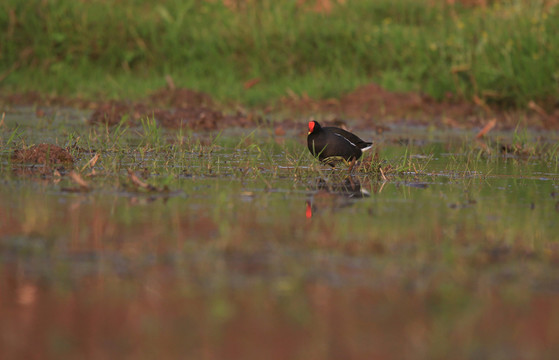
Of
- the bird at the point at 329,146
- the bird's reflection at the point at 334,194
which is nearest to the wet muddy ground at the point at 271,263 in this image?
the bird's reflection at the point at 334,194

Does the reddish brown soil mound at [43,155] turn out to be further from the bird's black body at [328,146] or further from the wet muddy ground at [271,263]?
the bird's black body at [328,146]

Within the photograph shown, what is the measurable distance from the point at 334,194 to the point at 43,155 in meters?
2.82

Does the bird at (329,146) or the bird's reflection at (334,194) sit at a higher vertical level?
the bird at (329,146)

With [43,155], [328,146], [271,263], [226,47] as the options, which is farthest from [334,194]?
[226,47]

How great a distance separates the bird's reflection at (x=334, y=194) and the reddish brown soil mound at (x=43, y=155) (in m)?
2.30

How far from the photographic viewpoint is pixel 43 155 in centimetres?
845

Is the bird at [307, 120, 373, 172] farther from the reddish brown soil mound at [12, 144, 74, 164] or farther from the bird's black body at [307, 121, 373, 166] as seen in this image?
the reddish brown soil mound at [12, 144, 74, 164]

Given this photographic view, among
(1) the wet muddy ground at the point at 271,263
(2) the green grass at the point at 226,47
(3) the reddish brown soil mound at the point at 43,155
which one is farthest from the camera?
(2) the green grass at the point at 226,47

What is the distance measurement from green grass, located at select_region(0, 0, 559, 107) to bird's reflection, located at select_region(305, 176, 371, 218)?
30.4 ft

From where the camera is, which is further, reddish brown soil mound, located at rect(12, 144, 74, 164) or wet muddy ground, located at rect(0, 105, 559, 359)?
reddish brown soil mound, located at rect(12, 144, 74, 164)

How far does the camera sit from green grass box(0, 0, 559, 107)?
58.0 feet

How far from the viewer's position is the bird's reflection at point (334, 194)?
6613 mm

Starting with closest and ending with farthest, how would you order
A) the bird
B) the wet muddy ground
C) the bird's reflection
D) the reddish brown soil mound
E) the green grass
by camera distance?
the wet muddy ground
the bird's reflection
the reddish brown soil mound
the bird
the green grass

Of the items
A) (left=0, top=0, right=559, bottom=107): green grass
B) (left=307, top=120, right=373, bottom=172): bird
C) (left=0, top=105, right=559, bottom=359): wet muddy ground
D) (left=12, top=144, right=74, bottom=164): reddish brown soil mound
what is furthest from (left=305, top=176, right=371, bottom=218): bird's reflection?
(left=0, top=0, right=559, bottom=107): green grass
